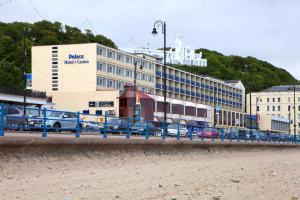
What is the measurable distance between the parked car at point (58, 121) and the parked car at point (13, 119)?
810 mm

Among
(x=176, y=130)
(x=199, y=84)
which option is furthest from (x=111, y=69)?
(x=176, y=130)

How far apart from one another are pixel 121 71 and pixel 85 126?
210ft

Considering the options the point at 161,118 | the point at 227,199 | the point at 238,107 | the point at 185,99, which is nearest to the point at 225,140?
the point at 227,199

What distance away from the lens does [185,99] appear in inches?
4532

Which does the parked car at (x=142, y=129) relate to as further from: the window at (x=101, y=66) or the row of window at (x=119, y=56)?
the row of window at (x=119, y=56)

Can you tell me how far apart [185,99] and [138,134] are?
83405 mm

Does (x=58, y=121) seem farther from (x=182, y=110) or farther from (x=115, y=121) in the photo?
(x=182, y=110)

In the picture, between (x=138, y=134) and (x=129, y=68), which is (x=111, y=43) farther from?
(x=138, y=134)

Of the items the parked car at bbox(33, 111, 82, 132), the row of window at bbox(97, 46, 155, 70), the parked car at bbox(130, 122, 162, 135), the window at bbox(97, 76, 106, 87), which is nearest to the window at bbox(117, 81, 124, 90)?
the row of window at bbox(97, 46, 155, 70)

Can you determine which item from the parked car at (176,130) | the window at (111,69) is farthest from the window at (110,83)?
the parked car at (176,130)

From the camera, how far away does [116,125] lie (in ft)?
98.0

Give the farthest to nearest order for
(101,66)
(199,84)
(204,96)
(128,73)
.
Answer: (204,96) < (199,84) < (128,73) < (101,66)

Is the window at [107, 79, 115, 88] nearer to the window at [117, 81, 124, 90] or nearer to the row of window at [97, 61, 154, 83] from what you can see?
the row of window at [97, 61, 154, 83]

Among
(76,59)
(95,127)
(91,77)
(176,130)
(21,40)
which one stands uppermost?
(21,40)
